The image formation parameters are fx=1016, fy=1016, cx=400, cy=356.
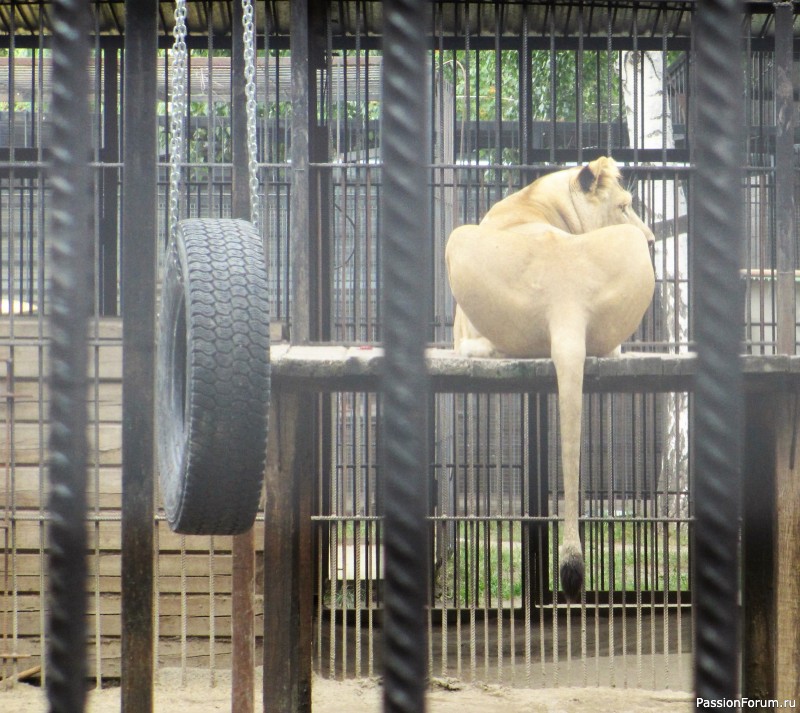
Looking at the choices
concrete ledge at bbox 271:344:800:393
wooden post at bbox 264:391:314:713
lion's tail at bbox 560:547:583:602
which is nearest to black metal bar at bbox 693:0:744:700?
lion's tail at bbox 560:547:583:602

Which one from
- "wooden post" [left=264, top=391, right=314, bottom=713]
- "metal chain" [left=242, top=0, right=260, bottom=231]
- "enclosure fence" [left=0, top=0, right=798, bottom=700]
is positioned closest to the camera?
"metal chain" [left=242, top=0, right=260, bottom=231]

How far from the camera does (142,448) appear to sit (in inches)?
98.6

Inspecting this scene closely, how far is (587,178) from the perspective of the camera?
4246 millimetres

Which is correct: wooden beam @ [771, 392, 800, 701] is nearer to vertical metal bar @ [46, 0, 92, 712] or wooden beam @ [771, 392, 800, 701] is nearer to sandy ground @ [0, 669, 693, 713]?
sandy ground @ [0, 669, 693, 713]

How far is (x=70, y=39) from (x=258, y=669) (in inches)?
204

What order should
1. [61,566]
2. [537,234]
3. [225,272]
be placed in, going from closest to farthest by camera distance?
1. [61,566]
2. [225,272]
3. [537,234]

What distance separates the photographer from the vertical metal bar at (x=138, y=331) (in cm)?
190

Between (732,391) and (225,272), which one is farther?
(225,272)

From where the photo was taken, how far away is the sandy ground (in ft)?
16.9

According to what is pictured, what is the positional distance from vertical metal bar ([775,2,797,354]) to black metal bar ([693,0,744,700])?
10.0 feet

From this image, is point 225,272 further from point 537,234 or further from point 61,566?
point 537,234

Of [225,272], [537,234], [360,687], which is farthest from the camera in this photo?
[360,687]

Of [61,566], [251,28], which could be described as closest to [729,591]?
[61,566]

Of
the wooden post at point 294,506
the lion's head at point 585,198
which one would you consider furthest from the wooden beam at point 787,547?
the wooden post at point 294,506
